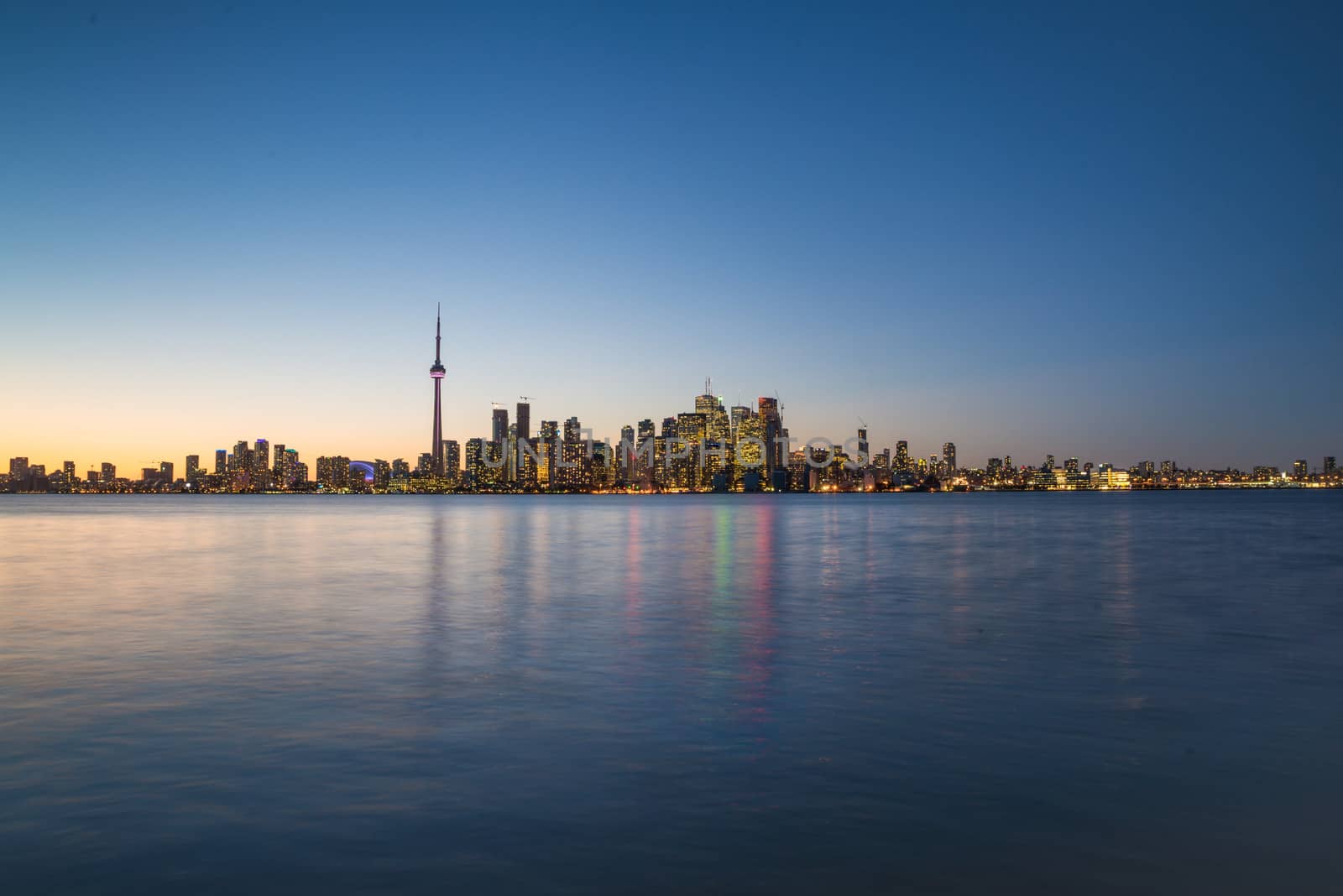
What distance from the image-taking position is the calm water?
7.89 meters

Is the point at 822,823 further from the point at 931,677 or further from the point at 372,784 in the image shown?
the point at 931,677

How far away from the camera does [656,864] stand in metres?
7.85

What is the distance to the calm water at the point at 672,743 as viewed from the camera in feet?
25.9

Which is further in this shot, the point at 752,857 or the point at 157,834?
the point at 157,834

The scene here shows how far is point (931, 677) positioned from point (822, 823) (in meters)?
8.03

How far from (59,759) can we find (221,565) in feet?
115

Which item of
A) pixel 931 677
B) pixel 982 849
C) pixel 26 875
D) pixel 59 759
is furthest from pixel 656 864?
pixel 931 677

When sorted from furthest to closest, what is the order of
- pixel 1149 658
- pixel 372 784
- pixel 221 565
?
pixel 221 565 < pixel 1149 658 < pixel 372 784

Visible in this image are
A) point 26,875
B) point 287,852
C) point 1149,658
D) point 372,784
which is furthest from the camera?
point 1149,658

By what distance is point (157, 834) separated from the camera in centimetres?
849

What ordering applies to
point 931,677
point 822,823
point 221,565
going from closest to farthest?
1. point 822,823
2. point 931,677
3. point 221,565

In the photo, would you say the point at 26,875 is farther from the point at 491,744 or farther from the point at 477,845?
the point at 491,744

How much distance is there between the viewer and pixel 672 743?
11703 millimetres

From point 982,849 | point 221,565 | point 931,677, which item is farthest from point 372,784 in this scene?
point 221,565
